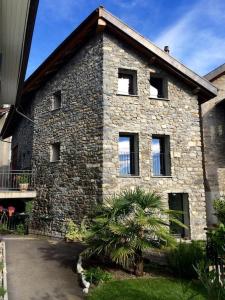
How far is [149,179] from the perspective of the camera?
40.1ft

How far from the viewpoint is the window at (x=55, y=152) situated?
45.5 feet

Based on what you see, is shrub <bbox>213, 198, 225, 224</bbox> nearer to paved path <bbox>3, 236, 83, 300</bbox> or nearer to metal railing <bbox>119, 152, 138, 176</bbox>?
metal railing <bbox>119, 152, 138, 176</bbox>

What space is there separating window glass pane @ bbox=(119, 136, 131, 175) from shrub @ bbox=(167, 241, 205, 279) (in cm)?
495

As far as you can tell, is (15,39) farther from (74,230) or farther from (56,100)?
(56,100)

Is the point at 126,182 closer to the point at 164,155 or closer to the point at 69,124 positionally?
the point at 164,155

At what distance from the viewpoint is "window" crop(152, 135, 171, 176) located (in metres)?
12.9

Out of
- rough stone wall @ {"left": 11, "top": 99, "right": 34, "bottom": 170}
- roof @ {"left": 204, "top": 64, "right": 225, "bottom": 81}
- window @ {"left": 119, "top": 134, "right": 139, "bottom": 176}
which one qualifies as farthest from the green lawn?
roof @ {"left": 204, "top": 64, "right": 225, "bottom": 81}

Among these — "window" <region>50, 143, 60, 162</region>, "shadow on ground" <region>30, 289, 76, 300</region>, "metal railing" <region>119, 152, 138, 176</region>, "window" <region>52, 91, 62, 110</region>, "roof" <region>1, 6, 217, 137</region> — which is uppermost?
"roof" <region>1, 6, 217, 137</region>

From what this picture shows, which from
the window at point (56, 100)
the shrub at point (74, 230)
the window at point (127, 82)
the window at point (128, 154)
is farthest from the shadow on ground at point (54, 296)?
the window at point (56, 100)

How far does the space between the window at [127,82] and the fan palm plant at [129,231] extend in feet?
21.1

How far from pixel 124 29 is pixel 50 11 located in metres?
5.91

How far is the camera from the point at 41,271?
7.62 metres

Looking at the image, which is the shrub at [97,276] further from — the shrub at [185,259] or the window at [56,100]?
the window at [56,100]

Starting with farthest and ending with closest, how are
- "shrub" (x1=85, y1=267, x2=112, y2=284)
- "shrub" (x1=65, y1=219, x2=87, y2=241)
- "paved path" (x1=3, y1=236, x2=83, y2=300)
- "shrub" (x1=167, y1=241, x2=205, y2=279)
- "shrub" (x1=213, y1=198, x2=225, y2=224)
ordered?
1. "shrub" (x1=65, y1=219, x2=87, y2=241)
2. "shrub" (x1=213, y1=198, x2=225, y2=224)
3. "shrub" (x1=167, y1=241, x2=205, y2=279)
4. "shrub" (x1=85, y1=267, x2=112, y2=284)
5. "paved path" (x1=3, y1=236, x2=83, y2=300)
